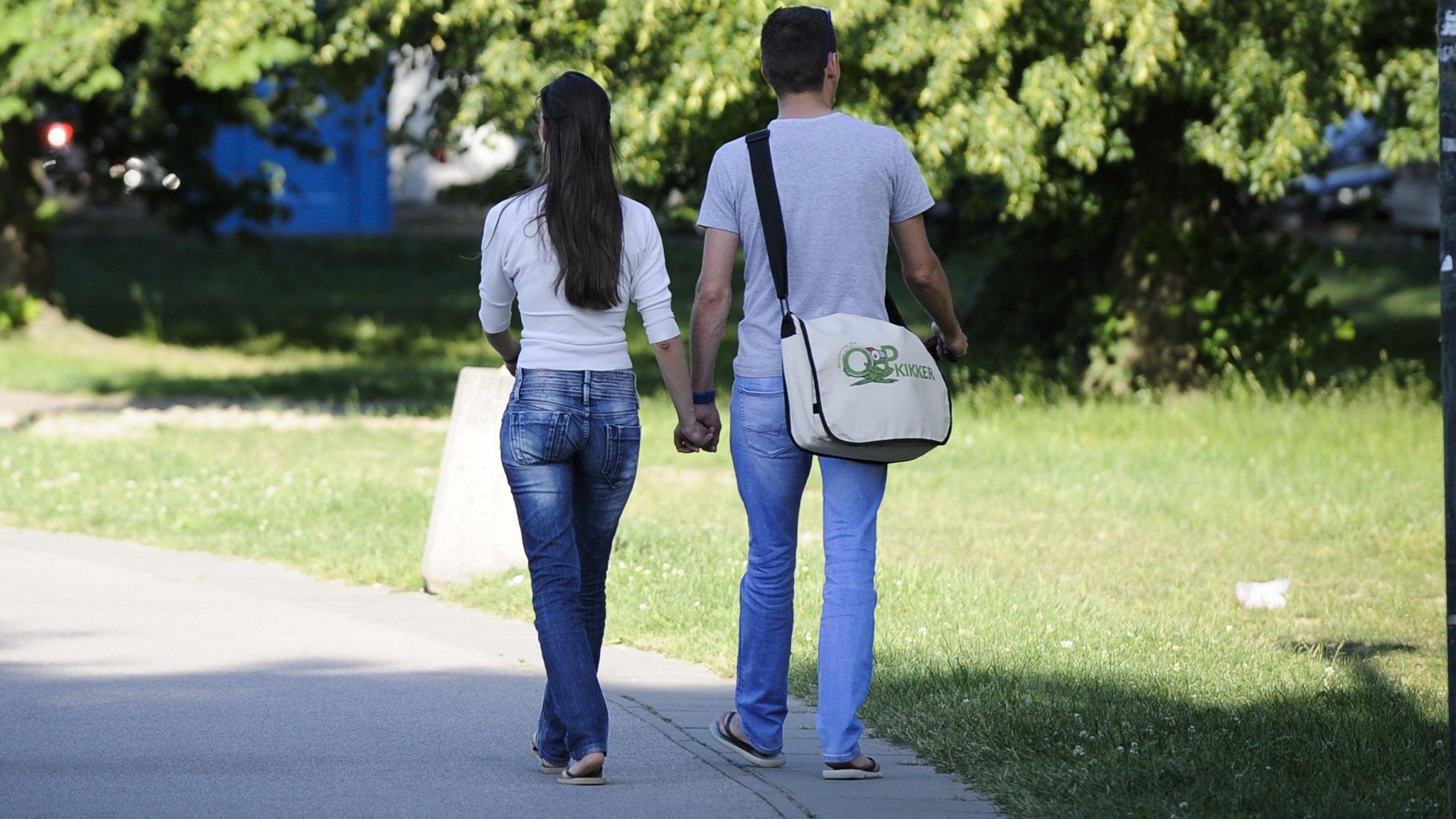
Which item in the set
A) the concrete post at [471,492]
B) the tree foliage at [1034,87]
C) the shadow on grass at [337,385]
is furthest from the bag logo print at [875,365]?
the shadow on grass at [337,385]

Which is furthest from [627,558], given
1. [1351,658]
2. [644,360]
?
[644,360]

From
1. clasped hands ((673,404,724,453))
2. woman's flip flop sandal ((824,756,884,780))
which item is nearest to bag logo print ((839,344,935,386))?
clasped hands ((673,404,724,453))

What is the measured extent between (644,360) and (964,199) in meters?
5.36

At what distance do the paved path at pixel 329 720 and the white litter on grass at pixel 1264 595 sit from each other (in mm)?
2644

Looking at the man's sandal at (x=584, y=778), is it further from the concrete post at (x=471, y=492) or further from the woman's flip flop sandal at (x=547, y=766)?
the concrete post at (x=471, y=492)

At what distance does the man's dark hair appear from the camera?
448cm

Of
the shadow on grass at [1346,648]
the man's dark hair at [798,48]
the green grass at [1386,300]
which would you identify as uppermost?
the man's dark hair at [798,48]

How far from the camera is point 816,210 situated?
4480 mm

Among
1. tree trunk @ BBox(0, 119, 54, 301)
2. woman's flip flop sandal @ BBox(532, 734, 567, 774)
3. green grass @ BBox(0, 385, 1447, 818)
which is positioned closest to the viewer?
woman's flip flop sandal @ BBox(532, 734, 567, 774)

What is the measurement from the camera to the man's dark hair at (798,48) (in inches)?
176

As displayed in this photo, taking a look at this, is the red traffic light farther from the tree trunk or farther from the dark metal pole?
the dark metal pole

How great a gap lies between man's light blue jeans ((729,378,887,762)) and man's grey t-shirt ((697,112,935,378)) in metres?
0.16

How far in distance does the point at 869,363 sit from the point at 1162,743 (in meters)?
1.46

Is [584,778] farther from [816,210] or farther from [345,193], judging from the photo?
[345,193]
